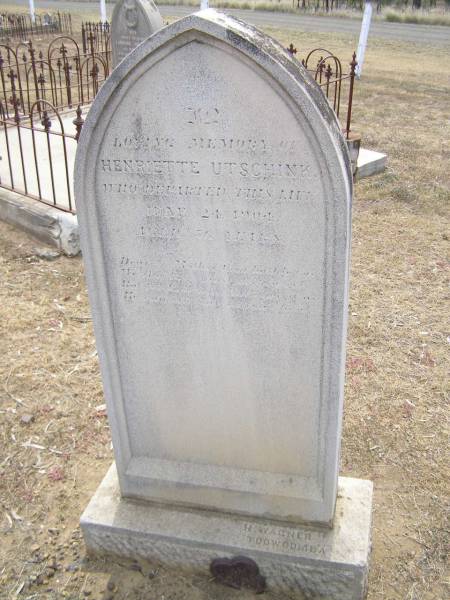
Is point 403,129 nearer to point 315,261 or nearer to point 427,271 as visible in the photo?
point 427,271

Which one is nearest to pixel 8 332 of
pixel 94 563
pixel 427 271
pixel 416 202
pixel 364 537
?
pixel 94 563

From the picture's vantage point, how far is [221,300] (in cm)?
239

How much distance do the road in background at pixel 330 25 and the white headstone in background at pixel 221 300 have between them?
2215 centimetres

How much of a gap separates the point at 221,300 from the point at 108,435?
5.30 ft

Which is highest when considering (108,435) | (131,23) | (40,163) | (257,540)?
(131,23)

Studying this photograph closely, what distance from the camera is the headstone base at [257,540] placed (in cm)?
259

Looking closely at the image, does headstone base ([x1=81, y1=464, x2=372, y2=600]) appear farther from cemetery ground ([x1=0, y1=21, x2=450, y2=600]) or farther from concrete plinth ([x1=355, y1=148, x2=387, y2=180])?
concrete plinth ([x1=355, y1=148, x2=387, y2=180])

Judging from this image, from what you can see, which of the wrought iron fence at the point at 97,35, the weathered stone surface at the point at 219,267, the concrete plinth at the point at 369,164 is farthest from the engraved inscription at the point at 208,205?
the wrought iron fence at the point at 97,35

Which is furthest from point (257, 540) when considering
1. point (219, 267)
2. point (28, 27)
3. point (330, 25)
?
point (330, 25)

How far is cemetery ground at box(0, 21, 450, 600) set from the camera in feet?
9.21

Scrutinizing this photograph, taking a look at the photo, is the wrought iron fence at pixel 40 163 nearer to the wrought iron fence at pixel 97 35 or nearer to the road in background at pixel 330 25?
the wrought iron fence at pixel 97 35

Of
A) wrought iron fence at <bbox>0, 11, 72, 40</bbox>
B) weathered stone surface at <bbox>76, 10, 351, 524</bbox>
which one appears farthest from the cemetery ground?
wrought iron fence at <bbox>0, 11, 72, 40</bbox>

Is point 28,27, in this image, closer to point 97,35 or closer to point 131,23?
point 97,35

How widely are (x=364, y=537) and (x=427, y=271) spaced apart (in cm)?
329
